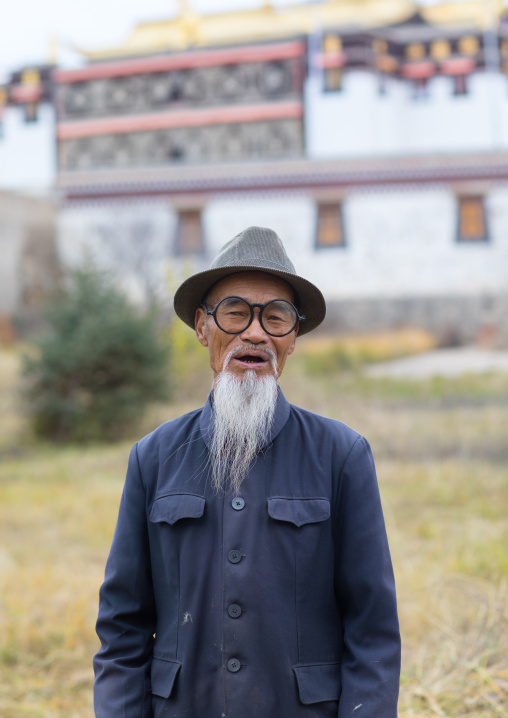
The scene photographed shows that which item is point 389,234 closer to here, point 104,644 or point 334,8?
point 334,8

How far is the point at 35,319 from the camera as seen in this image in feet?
72.1

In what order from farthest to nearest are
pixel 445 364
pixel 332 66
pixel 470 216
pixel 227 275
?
pixel 332 66
pixel 470 216
pixel 445 364
pixel 227 275

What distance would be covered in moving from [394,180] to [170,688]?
20565 millimetres

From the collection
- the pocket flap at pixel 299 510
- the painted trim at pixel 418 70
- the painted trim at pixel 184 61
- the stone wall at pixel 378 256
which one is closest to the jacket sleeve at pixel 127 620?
the pocket flap at pixel 299 510

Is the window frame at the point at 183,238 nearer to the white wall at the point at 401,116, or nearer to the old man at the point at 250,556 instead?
the white wall at the point at 401,116

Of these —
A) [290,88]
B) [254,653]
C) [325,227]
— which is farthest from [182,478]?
[290,88]

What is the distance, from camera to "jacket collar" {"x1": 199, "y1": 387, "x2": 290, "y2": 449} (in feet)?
6.88

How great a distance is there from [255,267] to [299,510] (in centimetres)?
62

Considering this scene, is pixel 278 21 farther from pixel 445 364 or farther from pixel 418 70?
pixel 445 364

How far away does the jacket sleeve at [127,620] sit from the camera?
200 centimetres

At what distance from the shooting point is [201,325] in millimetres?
2275

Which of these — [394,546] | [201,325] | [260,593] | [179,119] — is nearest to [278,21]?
[179,119]

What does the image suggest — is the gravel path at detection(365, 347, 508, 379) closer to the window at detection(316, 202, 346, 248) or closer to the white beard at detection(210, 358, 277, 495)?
the window at detection(316, 202, 346, 248)

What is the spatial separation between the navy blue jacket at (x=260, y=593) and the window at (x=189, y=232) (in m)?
20.3
